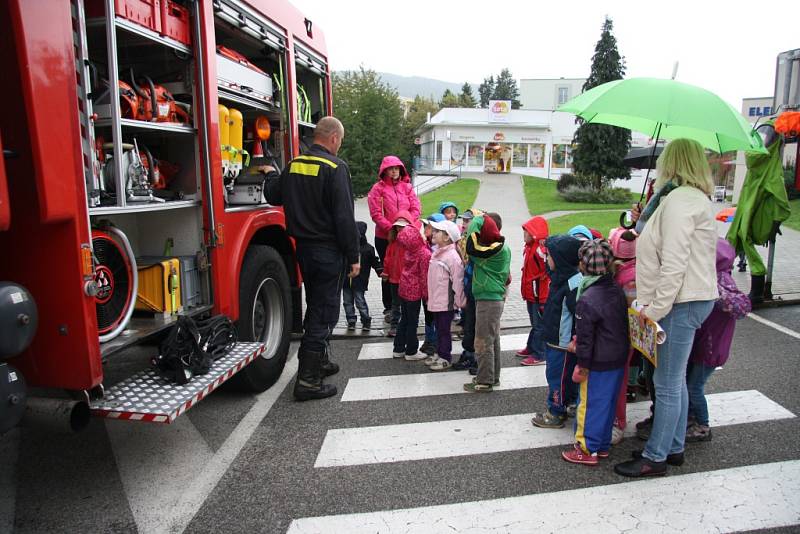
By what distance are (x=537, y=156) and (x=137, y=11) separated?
47033 mm

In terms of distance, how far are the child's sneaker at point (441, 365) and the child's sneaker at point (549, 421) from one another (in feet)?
4.87

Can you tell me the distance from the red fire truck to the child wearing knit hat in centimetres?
235

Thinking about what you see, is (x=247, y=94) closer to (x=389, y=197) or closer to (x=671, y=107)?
(x=389, y=197)

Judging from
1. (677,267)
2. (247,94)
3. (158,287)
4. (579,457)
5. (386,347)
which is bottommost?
(386,347)

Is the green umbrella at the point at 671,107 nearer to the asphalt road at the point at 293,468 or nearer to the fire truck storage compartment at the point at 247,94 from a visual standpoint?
the asphalt road at the point at 293,468

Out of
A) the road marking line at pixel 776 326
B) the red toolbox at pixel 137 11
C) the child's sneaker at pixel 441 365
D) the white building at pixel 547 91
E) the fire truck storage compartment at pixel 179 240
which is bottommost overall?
the child's sneaker at pixel 441 365

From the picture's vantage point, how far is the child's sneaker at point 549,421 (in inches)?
172

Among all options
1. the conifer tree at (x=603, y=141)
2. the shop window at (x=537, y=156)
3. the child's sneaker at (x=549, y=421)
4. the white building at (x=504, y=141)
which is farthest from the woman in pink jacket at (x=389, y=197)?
the shop window at (x=537, y=156)

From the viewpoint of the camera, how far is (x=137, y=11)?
3486 millimetres

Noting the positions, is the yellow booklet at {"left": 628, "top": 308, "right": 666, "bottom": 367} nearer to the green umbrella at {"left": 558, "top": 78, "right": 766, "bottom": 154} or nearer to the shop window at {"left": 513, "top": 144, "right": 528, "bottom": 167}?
the green umbrella at {"left": 558, "top": 78, "right": 766, "bottom": 154}

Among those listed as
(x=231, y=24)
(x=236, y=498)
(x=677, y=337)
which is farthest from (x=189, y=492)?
(x=231, y=24)

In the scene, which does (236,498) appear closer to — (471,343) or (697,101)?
(471,343)

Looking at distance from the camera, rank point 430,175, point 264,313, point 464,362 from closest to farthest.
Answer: point 264,313
point 464,362
point 430,175

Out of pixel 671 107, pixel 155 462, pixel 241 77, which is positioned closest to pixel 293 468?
pixel 155 462
